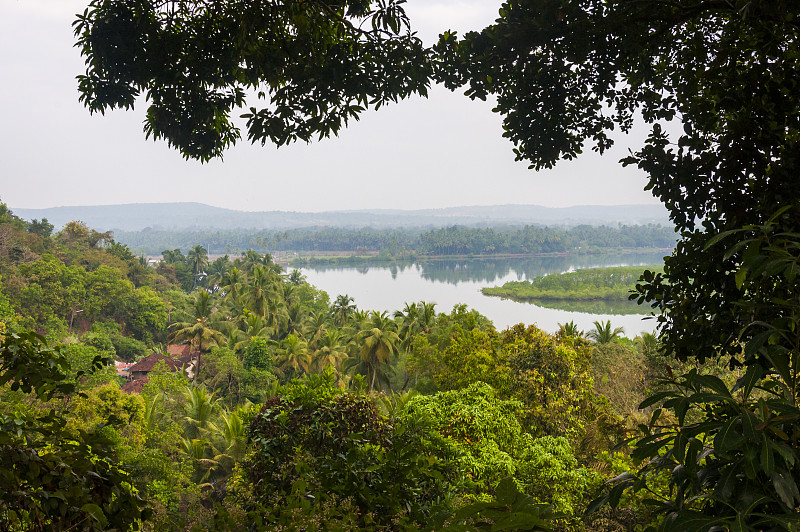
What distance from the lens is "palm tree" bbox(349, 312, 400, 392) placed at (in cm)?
1991

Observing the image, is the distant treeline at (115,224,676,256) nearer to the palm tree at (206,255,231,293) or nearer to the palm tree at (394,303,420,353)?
the palm tree at (206,255,231,293)

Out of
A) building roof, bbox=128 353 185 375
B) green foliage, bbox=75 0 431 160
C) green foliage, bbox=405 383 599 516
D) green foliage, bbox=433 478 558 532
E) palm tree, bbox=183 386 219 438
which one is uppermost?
green foliage, bbox=75 0 431 160

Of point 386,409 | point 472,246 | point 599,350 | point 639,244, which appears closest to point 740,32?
point 386,409

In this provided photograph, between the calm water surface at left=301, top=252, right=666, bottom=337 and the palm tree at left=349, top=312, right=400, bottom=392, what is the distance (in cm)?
1205

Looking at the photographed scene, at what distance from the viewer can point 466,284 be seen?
65.3m

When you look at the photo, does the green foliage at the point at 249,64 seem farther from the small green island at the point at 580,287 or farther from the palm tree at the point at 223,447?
the small green island at the point at 580,287

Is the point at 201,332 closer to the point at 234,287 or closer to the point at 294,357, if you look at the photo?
the point at 294,357

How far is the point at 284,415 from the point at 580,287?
5007 centimetres

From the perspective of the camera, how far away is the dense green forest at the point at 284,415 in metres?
1.46

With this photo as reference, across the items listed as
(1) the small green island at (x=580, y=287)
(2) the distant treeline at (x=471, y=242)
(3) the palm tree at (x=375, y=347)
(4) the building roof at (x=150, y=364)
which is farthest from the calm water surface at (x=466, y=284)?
(4) the building roof at (x=150, y=364)

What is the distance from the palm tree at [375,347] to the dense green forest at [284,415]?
0.08 meters

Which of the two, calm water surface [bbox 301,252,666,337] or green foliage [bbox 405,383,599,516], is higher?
green foliage [bbox 405,383,599,516]

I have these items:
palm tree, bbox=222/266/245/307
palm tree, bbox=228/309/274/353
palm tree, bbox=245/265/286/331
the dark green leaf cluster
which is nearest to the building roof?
Result: palm tree, bbox=228/309/274/353

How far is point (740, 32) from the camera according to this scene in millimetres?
1962
